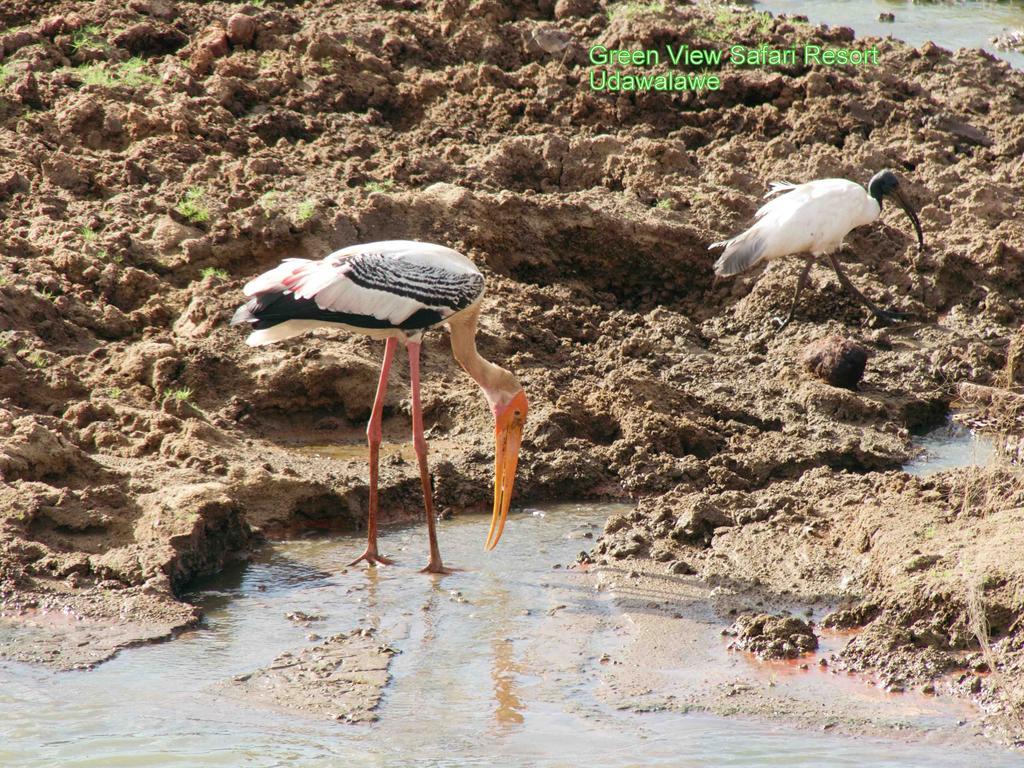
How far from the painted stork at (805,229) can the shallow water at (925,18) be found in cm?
682

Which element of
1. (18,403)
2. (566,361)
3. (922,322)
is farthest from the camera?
(922,322)

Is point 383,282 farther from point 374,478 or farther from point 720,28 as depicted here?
point 720,28

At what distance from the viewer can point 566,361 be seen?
8.04 m

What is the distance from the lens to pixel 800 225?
8.48 metres

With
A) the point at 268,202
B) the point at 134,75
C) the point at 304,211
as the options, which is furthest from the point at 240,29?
the point at 304,211

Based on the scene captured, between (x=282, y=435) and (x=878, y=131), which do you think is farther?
(x=878, y=131)

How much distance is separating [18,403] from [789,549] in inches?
158

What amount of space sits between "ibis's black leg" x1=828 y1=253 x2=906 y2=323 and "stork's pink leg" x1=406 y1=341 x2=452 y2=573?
3.69 m

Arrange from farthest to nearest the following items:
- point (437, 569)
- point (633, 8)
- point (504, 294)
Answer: point (633, 8) → point (504, 294) → point (437, 569)

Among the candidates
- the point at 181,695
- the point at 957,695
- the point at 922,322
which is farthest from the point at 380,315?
the point at 922,322

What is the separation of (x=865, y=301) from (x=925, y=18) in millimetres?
9195

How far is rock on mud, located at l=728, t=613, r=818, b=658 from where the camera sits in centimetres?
511

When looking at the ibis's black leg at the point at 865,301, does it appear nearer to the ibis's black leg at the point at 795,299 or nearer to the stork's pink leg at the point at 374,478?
the ibis's black leg at the point at 795,299

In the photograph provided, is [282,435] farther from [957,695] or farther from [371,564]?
[957,695]
